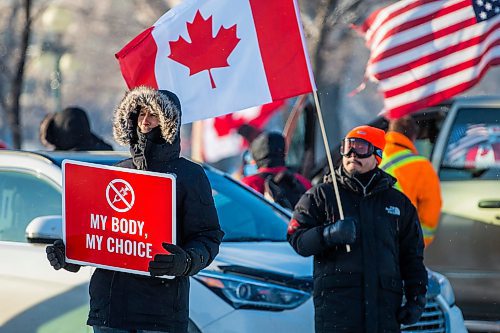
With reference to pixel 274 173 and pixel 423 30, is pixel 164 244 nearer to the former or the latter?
pixel 274 173

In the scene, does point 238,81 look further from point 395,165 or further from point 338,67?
point 338,67

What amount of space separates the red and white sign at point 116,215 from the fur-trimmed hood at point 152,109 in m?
0.21

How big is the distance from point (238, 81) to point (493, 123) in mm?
3572

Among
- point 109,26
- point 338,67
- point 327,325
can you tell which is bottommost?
point 327,325

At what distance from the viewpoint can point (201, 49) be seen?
619 cm

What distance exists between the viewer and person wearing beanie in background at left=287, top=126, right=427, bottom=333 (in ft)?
18.4

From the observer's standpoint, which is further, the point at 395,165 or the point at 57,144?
the point at 57,144

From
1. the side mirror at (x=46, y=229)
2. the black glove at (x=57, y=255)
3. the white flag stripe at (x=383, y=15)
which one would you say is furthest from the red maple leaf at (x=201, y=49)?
the white flag stripe at (x=383, y=15)

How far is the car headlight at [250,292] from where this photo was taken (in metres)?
6.10

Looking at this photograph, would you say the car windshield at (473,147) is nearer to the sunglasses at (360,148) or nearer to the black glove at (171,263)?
the sunglasses at (360,148)

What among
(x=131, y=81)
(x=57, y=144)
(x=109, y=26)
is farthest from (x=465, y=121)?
(x=109, y=26)

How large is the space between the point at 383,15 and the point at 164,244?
14.2 ft

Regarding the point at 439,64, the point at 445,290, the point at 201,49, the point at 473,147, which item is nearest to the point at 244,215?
A: the point at 445,290

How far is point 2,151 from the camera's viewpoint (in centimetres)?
702
